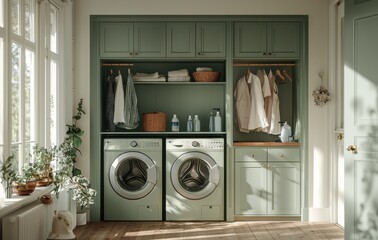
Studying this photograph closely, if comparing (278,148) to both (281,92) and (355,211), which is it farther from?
(355,211)

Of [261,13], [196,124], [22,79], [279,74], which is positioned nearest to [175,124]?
[196,124]

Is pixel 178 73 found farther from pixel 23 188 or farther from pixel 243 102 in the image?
pixel 23 188

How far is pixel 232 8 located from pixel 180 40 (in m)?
0.65

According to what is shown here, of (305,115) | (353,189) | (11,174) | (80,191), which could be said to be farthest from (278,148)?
(11,174)

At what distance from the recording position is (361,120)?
171 inches

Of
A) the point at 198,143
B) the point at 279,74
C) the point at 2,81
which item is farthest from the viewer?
the point at 279,74

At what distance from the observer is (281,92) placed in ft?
20.8

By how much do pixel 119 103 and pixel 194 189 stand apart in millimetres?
1234

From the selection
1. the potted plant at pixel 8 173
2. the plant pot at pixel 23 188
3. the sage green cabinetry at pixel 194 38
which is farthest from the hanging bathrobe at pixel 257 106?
the potted plant at pixel 8 173

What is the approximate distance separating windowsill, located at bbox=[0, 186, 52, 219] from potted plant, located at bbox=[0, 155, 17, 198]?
93 millimetres

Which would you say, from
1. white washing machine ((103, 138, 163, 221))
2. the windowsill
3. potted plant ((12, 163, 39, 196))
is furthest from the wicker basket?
potted plant ((12, 163, 39, 196))

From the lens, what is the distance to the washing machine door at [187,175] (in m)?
5.79

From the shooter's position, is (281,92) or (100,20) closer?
(100,20)

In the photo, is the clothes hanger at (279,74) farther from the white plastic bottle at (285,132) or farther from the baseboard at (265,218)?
the baseboard at (265,218)
